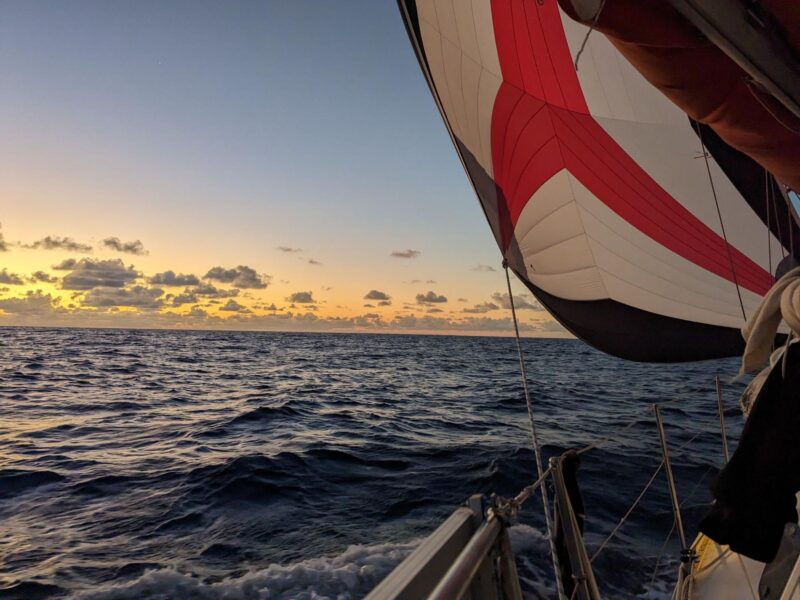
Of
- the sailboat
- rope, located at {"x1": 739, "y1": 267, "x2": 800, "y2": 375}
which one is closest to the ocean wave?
the sailboat

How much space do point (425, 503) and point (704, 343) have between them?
3421 mm

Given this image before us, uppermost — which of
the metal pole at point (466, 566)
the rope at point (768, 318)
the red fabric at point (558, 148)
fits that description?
the red fabric at point (558, 148)

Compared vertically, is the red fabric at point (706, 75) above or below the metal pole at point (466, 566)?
above

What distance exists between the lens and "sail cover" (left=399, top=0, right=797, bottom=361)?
115 inches

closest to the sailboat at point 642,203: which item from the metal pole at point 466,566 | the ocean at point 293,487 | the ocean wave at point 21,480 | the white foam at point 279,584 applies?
the metal pole at point 466,566

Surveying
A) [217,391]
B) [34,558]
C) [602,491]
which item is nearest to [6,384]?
[217,391]

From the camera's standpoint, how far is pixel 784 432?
127 cm

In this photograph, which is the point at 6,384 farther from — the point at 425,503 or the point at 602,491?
the point at 602,491

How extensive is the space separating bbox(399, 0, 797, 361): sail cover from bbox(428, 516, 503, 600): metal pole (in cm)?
257

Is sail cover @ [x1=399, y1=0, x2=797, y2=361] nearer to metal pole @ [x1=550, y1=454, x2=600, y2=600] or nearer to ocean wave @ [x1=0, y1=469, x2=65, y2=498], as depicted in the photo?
metal pole @ [x1=550, y1=454, x2=600, y2=600]

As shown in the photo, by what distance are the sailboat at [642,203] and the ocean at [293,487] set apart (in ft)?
4.20

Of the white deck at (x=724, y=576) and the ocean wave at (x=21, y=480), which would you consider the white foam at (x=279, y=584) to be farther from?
the ocean wave at (x=21, y=480)

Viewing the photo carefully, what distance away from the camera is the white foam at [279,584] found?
3732 millimetres

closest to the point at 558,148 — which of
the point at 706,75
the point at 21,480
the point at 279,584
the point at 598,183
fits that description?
the point at 598,183
